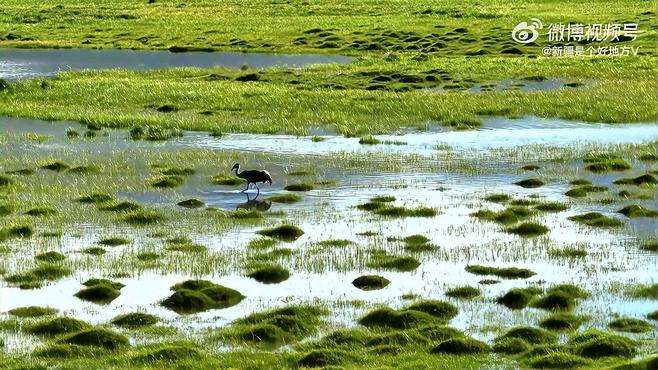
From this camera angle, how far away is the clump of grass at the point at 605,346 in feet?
69.3

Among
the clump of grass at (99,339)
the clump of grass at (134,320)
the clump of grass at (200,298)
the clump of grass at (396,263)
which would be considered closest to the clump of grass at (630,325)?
the clump of grass at (396,263)

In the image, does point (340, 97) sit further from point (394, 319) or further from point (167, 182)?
point (394, 319)

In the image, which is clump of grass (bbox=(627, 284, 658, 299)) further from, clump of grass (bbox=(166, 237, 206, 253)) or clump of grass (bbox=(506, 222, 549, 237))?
clump of grass (bbox=(166, 237, 206, 253))

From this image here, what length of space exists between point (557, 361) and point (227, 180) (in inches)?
789

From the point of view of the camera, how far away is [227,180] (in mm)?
39031

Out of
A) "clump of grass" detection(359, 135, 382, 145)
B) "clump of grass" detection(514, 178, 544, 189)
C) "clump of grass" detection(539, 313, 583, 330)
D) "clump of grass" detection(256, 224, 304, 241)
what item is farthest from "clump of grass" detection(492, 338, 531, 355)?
"clump of grass" detection(359, 135, 382, 145)

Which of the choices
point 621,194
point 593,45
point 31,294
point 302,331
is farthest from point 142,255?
point 593,45

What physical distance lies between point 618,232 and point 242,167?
14498 millimetres

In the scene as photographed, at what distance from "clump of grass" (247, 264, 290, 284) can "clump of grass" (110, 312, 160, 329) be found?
3.85m

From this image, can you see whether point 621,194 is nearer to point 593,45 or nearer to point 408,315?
point 408,315

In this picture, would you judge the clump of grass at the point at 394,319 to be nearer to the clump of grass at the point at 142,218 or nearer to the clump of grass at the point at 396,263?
the clump of grass at the point at 396,263

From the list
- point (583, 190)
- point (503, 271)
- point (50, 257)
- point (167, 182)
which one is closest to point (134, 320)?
point (50, 257)

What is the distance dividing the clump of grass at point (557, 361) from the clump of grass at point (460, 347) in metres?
1.03

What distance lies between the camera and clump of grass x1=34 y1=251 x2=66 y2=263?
2903 cm
